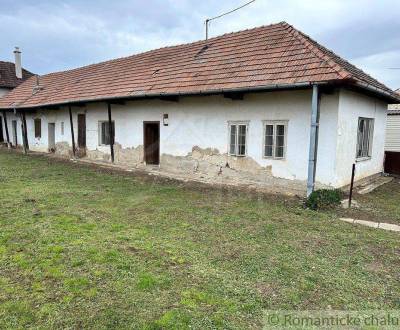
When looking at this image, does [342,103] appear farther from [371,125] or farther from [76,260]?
[76,260]

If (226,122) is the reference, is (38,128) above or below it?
below

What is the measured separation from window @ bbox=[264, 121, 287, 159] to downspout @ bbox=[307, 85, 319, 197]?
0.99 m

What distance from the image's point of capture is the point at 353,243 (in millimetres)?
5059

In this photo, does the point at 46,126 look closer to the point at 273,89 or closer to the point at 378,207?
the point at 273,89

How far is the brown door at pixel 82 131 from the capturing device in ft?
50.4

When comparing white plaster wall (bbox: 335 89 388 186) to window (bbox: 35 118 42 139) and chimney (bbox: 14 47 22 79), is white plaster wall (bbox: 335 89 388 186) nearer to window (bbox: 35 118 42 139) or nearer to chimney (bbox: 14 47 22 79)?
window (bbox: 35 118 42 139)

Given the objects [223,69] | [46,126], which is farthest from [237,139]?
[46,126]

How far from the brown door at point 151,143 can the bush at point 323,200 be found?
6738 millimetres

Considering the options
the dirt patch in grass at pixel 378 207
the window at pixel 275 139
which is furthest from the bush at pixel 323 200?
the window at pixel 275 139

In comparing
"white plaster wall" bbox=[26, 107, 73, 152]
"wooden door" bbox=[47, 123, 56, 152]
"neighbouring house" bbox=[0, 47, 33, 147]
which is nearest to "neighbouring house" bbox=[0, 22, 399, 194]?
"white plaster wall" bbox=[26, 107, 73, 152]

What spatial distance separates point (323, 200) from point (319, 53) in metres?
3.79

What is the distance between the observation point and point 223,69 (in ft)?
33.5

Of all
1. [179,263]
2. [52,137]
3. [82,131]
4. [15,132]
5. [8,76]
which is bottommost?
[179,263]

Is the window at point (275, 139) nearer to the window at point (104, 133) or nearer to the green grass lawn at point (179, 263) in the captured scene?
the green grass lawn at point (179, 263)
